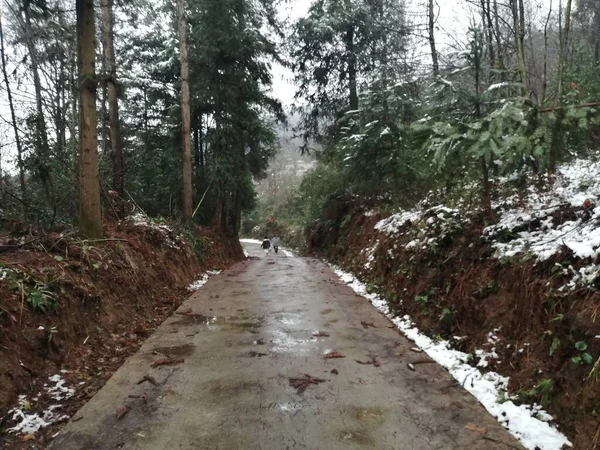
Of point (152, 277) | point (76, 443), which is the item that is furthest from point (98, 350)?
point (152, 277)

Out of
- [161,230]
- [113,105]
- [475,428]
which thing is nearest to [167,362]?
[475,428]

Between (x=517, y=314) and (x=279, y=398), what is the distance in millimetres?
2599

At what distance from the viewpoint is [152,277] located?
323 inches

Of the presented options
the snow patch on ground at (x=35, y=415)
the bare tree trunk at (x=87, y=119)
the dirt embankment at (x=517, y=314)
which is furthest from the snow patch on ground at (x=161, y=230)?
the snow patch on ground at (x=35, y=415)

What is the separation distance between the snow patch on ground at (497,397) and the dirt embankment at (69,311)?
374cm

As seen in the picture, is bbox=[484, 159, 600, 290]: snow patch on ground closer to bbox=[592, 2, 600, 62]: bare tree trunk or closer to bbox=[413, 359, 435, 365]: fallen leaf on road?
bbox=[413, 359, 435, 365]: fallen leaf on road

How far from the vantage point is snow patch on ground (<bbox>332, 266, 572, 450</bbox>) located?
10.2 feet

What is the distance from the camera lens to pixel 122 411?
3.57m

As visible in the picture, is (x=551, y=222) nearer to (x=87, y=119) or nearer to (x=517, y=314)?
(x=517, y=314)

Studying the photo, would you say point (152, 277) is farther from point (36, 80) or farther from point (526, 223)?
point (36, 80)

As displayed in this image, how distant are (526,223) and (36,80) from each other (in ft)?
47.9

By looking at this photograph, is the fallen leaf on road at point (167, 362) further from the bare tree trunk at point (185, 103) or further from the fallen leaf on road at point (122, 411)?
the bare tree trunk at point (185, 103)

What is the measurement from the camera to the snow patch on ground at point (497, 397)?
10.2 feet

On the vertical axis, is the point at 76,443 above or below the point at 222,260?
above
